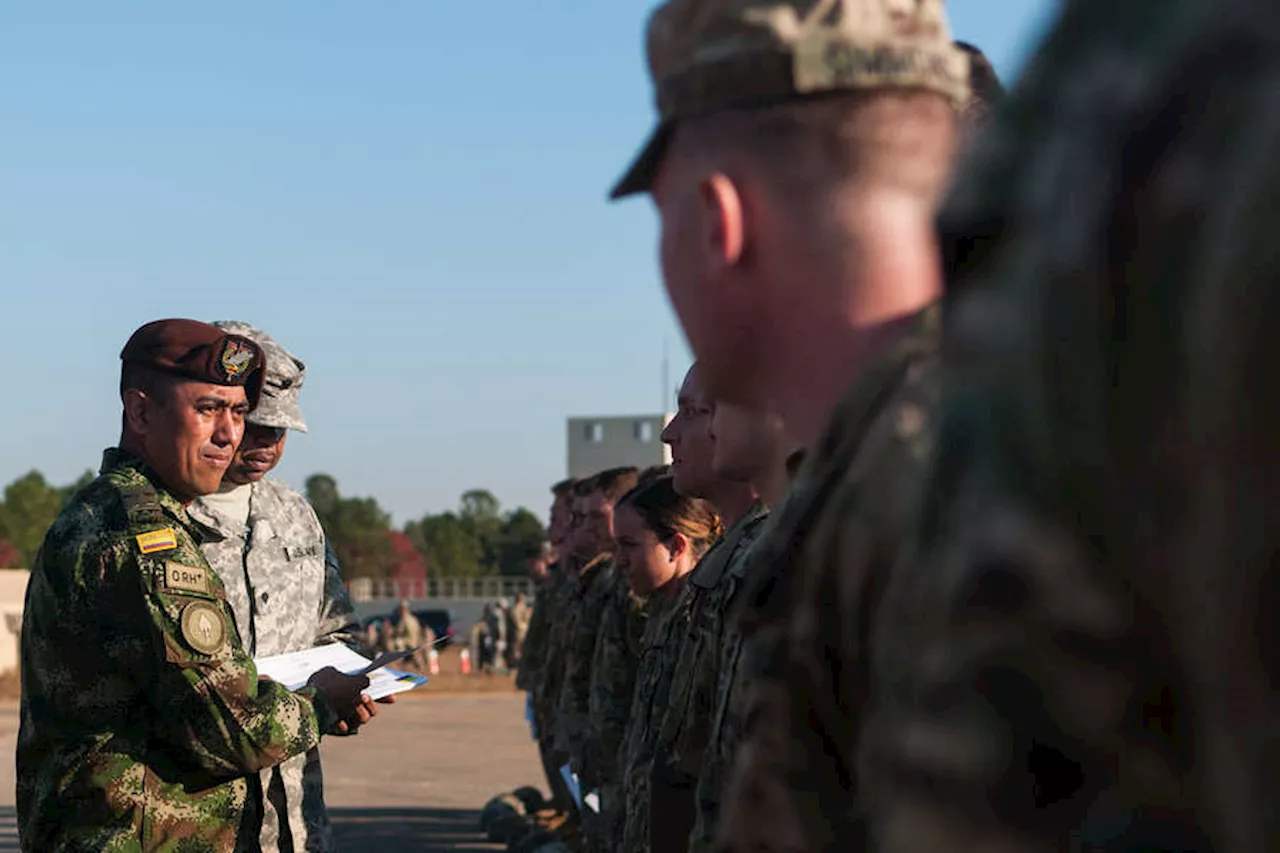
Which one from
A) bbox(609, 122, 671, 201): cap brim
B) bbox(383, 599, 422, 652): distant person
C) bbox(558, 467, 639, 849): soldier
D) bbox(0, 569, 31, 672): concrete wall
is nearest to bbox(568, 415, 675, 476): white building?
bbox(383, 599, 422, 652): distant person

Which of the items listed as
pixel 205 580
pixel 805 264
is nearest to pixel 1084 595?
pixel 805 264

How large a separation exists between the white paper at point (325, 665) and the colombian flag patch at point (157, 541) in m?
0.55

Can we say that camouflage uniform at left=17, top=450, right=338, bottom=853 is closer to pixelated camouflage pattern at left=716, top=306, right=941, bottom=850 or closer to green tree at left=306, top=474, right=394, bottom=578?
pixelated camouflage pattern at left=716, top=306, right=941, bottom=850

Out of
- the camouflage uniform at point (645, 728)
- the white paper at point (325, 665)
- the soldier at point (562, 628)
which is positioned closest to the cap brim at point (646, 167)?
the camouflage uniform at point (645, 728)

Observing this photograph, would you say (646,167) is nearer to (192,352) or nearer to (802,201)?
(802,201)

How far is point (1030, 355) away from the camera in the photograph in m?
0.68

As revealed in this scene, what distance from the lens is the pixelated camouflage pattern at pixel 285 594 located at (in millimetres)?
4719

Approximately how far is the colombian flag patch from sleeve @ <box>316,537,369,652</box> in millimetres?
1390

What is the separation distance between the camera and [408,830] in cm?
1181

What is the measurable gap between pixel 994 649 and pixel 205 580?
3525 millimetres

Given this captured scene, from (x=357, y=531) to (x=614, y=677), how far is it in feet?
242

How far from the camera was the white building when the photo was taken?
3841cm

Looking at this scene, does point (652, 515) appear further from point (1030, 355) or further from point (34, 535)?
point (34, 535)

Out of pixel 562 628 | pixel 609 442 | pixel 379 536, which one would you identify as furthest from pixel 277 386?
pixel 379 536
